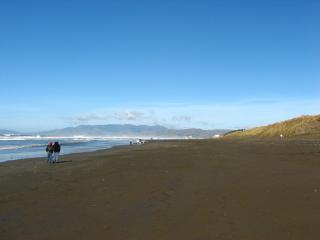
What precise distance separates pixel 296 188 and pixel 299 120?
163 feet

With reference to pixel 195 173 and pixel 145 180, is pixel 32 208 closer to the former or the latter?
pixel 145 180

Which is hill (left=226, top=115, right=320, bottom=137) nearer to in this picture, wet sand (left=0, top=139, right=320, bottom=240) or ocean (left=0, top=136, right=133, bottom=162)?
ocean (left=0, top=136, right=133, bottom=162)

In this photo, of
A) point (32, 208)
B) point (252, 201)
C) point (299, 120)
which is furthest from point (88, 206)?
point (299, 120)

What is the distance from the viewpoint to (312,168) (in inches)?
711

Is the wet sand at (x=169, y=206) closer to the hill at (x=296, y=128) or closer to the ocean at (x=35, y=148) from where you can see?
the ocean at (x=35, y=148)

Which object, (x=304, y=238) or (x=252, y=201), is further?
(x=252, y=201)

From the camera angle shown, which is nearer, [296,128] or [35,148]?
[296,128]

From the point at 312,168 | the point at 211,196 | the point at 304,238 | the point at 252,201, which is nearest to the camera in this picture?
the point at 304,238

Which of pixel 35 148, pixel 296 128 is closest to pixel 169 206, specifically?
pixel 296 128

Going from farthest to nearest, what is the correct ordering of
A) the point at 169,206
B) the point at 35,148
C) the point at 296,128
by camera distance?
the point at 35,148
the point at 296,128
the point at 169,206

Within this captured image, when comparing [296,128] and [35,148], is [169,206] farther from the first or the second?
[35,148]

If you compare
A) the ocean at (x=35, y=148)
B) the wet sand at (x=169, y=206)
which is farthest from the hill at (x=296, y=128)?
the wet sand at (x=169, y=206)

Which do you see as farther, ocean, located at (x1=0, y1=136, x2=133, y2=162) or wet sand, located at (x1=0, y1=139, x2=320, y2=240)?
ocean, located at (x1=0, y1=136, x2=133, y2=162)

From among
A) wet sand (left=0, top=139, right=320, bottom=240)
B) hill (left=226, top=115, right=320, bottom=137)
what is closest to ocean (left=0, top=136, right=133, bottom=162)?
wet sand (left=0, top=139, right=320, bottom=240)
